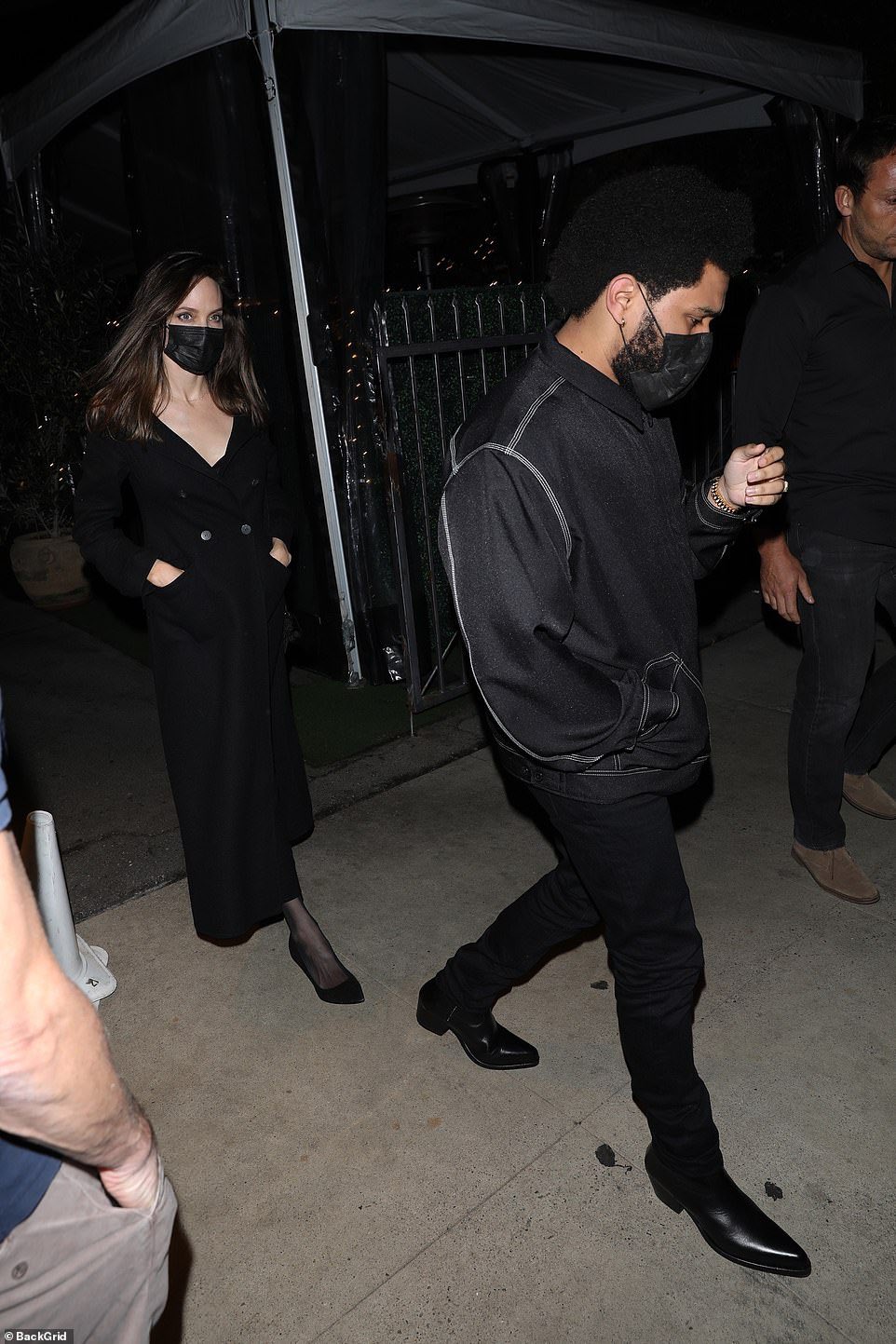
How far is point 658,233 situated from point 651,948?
55.4 inches

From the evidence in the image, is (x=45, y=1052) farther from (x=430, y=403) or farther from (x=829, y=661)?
(x=430, y=403)

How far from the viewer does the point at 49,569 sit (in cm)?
739

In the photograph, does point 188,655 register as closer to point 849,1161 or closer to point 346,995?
point 346,995

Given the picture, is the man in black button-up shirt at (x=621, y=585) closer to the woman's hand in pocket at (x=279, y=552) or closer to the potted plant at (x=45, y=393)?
the woman's hand in pocket at (x=279, y=552)

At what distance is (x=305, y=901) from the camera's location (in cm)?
358

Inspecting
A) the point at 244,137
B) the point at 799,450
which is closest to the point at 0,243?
the point at 244,137

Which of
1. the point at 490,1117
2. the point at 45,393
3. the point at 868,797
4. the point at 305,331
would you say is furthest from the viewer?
the point at 45,393

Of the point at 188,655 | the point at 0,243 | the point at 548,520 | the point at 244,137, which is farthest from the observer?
the point at 0,243

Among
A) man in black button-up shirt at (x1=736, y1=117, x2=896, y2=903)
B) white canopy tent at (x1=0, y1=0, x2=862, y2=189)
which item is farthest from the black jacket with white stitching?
white canopy tent at (x1=0, y1=0, x2=862, y2=189)

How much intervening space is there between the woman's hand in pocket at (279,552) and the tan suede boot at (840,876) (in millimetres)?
2014

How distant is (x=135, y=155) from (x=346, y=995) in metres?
5.30

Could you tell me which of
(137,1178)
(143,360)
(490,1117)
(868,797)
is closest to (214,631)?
(143,360)

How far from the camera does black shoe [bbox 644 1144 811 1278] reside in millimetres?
2127

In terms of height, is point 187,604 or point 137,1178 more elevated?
point 187,604
